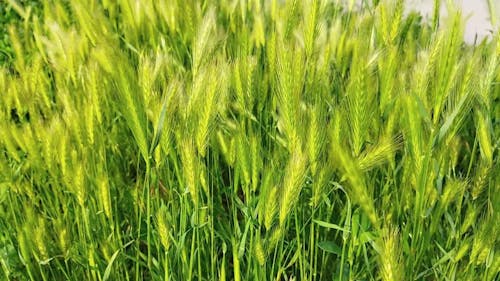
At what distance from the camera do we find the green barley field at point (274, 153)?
1028mm

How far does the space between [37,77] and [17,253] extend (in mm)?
319

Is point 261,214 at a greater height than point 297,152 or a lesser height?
lesser

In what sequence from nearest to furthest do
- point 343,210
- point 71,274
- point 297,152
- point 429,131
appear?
point 297,152 < point 429,131 < point 343,210 < point 71,274

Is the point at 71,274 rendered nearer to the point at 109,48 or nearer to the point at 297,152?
the point at 109,48

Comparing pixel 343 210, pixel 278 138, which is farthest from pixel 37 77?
pixel 343 210

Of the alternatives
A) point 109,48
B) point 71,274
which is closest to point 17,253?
point 71,274

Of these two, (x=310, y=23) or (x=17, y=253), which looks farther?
(x=17, y=253)

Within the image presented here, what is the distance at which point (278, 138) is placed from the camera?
1244mm

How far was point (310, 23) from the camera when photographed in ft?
3.78

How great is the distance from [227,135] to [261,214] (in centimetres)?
35

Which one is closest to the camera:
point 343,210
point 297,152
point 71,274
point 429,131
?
point 297,152

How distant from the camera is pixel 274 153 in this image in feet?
4.06

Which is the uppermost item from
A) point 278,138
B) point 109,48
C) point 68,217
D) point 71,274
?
point 109,48

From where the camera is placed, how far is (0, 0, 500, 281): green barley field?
103 centimetres
